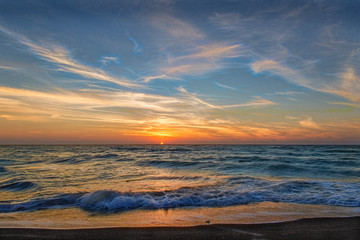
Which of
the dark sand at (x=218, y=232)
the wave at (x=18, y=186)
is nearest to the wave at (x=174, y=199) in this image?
the dark sand at (x=218, y=232)

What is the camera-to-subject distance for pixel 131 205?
329 inches

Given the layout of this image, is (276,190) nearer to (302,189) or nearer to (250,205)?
(302,189)

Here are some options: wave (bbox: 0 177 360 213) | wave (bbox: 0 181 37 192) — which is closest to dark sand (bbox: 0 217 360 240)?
wave (bbox: 0 177 360 213)

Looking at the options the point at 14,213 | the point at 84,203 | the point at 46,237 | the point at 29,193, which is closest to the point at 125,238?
the point at 46,237

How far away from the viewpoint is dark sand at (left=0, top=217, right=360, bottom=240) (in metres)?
5.32

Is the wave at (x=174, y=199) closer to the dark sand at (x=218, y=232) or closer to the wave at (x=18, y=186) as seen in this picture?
the dark sand at (x=218, y=232)

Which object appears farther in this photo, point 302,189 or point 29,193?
point 302,189

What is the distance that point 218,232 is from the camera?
559cm

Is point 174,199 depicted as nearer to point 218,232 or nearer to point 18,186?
point 218,232

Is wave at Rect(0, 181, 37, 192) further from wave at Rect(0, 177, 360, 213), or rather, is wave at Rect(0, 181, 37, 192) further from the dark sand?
the dark sand

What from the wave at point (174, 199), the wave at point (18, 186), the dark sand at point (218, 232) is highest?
the dark sand at point (218, 232)

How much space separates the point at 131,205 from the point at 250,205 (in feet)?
13.6

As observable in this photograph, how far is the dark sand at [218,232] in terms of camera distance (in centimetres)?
532

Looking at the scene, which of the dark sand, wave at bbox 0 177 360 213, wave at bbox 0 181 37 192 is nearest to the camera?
the dark sand
